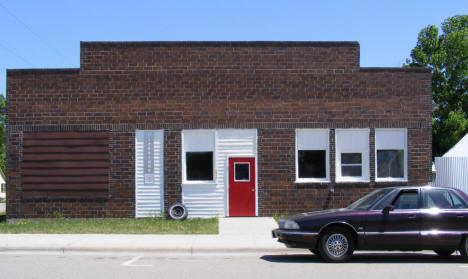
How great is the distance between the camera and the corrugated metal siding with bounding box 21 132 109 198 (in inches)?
714

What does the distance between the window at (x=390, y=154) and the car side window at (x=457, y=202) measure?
7386 millimetres

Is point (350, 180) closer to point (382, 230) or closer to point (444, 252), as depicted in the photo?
point (444, 252)

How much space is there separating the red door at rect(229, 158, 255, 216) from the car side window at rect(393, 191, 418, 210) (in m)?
7.73

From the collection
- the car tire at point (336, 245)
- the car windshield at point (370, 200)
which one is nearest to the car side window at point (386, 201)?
the car windshield at point (370, 200)

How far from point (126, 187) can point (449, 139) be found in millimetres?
23994

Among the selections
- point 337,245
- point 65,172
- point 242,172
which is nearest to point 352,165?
point 242,172

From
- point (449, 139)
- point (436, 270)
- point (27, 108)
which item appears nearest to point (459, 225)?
point (436, 270)

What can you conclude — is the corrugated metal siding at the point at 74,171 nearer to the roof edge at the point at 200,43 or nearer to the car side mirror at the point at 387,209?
the roof edge at the point at 200,43

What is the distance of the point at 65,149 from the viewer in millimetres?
18188

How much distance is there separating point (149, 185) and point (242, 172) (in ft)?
10.1

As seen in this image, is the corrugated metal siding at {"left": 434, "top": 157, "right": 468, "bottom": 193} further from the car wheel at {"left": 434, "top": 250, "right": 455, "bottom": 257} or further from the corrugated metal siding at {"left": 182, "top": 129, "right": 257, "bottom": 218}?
the car wheel at {"left": 434, "top": 250, "right": 455, "bottom": 257}

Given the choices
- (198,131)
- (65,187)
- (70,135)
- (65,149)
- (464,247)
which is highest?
(198,131)

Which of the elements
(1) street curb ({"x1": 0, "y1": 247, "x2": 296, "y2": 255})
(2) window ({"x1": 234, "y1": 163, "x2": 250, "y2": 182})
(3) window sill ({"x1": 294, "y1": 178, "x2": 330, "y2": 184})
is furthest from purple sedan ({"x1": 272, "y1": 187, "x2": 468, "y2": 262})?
(2) window ({"x1": 234, "y1": 163, "x2": 250, "y2": 182})

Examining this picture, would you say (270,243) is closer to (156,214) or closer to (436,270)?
(436,270)
